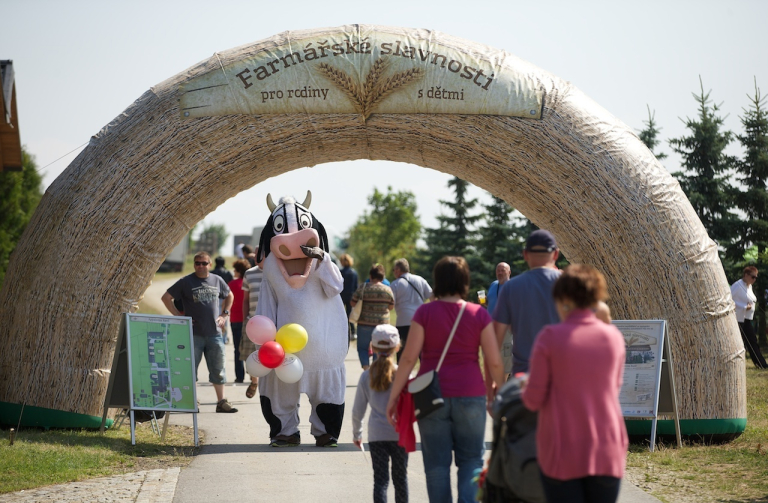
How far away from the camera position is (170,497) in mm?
6113

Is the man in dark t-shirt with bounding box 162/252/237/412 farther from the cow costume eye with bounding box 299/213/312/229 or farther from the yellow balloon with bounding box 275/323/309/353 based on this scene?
the yellow balloon with bounding box 275/323/309/353

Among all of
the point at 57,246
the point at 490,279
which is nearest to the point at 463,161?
the point at 57,246

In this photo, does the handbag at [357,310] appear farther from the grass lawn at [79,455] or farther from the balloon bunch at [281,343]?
the balloon bunch at [281,343]

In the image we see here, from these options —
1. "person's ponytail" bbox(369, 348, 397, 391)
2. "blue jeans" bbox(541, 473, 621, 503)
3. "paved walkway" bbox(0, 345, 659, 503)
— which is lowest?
"paved walkway" bbox(0, 345, 659, 503)

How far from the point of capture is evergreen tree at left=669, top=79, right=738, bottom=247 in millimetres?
21547

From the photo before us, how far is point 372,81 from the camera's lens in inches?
329

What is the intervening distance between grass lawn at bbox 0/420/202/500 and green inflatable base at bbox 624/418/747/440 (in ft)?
13.9

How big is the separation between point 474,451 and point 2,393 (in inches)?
221

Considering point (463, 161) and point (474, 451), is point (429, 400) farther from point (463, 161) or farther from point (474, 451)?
point (463, 161)

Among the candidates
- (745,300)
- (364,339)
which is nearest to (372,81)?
(364,339)

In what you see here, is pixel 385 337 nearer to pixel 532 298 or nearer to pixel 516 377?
pixel 532 298

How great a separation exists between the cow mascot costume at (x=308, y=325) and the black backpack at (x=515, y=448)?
405 cm

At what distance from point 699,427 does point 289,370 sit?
3.87m

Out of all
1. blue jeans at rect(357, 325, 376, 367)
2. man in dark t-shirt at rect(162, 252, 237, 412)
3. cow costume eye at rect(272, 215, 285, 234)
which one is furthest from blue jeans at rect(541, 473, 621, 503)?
blue jeans at rect(357, 325, 376, 367)
